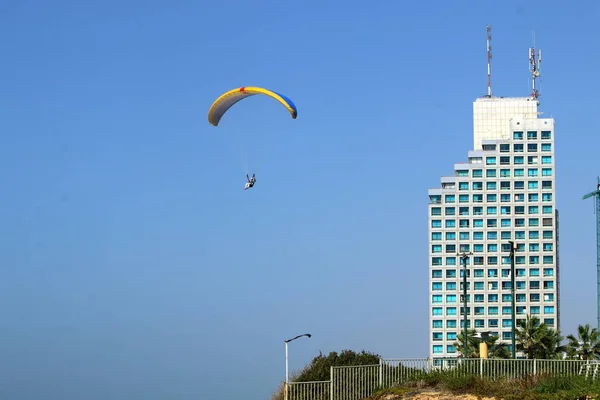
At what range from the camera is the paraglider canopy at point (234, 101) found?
53938 millimetres

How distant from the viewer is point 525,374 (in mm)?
36656

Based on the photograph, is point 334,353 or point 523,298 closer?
point 334,353

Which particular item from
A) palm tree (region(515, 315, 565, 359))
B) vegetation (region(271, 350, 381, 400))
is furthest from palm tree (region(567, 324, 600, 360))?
vegetation (region(271, 350, 381, 400))

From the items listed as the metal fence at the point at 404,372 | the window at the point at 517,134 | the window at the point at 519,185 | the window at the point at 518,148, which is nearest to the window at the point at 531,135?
the window at the point at 517,134

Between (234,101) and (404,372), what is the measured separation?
80.1ft

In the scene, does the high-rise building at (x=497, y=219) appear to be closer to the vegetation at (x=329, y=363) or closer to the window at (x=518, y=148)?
the window at (x=518, y=148)

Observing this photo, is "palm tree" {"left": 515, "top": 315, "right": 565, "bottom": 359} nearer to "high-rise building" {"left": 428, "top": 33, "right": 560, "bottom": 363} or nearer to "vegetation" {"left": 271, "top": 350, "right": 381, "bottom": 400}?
"vegetation" {"left": 271, "top": 350, "right": 381, "bottom": 400}

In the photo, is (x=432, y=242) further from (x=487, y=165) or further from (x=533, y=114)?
(x=533, y=114)

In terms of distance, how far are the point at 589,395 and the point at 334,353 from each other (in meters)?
23.9

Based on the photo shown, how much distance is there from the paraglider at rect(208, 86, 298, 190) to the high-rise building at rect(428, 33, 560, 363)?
361 ft

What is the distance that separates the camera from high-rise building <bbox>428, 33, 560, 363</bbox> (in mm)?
166125

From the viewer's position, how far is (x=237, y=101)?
59156mm

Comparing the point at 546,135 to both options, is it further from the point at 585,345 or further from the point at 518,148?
the point at 585,345

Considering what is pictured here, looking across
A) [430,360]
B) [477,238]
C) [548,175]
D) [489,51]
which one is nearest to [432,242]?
[477,238]
